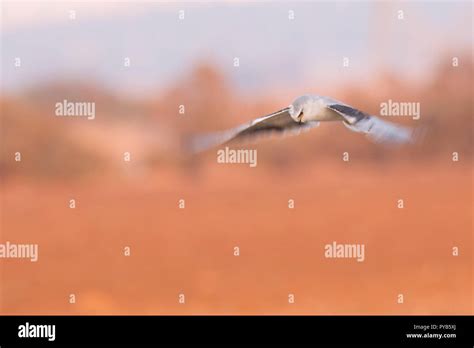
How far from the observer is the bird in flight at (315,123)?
5.27 m

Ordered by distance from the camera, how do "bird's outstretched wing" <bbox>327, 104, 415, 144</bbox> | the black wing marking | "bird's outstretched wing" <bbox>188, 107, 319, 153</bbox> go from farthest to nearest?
"bird's outstretched wing" <bbox>188, 107, 319, 153</bbox>, the black wing marking, "bird's outstretched wing" <bbox>327, 104, 415, 144</bbox>

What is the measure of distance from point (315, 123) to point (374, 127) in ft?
2.72

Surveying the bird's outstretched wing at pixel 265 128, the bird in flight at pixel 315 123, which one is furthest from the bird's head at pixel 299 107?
the bird's outstretched wing at pixel 265 128

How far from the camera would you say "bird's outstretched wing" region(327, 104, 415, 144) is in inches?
202

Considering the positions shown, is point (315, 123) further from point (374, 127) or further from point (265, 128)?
point (374, 127)

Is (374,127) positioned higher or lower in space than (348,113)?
lower

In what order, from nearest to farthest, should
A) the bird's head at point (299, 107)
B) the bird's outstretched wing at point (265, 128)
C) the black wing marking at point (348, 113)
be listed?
the black wing marking at point (348, 113) < the bird's head at point (299, 107) < the bird's outstretched wing at point (265, 128)

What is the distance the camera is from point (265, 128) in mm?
6441

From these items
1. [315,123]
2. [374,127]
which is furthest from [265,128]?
[374,127]

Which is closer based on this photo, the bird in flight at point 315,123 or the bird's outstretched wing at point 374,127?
the bird's outstretched wing at point 374,127

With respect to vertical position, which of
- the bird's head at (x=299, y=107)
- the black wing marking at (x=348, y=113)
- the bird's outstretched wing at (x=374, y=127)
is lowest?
the bird's outstretched wing at (x=374, y=127)

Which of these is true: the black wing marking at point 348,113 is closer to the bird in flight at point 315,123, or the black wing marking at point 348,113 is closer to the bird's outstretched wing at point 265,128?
the bird in flight at point 315,123

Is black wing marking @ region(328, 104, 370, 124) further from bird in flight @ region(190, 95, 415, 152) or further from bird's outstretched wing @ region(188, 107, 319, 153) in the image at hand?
bird's outstretched wing @ region(188, 107, 319, 153)

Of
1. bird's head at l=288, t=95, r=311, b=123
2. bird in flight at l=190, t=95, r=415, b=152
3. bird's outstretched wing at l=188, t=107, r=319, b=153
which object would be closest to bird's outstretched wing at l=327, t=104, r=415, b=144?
bird in flight at l=190, t=95, r=415, b=152
